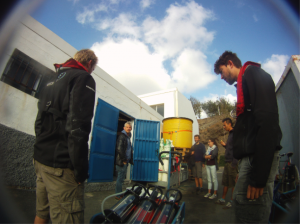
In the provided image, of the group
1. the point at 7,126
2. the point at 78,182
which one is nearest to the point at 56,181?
the point at 78,182

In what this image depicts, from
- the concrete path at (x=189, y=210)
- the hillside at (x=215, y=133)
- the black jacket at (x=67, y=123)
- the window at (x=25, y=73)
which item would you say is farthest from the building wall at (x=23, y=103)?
the hillside at (x=215, y=133)

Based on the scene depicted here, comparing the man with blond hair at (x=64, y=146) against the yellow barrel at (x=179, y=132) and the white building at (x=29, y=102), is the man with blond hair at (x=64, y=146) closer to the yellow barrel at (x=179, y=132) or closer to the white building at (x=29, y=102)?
the white building at (x=29, y=102)

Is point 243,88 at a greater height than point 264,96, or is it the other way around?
point 243,88

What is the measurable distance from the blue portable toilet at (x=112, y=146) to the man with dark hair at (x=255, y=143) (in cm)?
406

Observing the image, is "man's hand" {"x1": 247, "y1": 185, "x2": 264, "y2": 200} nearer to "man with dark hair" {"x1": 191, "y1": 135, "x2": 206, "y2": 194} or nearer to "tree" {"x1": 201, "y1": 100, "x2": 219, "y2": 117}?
"man with dark hair" {"x1": 191, "y1": 135, "x2": 206, "y2": 194}

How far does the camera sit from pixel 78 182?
1203mm

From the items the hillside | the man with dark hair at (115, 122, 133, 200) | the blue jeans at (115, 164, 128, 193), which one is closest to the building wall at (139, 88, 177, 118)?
the man with dark hair at (115, 122, 133, 200)

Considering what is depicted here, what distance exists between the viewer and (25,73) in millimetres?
3158

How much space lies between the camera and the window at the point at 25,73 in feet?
9.43

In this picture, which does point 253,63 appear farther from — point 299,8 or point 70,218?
point 70,218

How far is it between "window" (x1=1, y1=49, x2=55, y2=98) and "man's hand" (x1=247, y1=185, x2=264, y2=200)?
12.7 ft

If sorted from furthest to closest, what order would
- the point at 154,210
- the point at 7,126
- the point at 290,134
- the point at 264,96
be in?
the point at 7,126 → the point at 290,134 → the point at 154,210 → the point at 264,96

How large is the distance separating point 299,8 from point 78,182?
212cm

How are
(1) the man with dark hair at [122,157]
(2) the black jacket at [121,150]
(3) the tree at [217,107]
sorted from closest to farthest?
(1) the man with dark hair at [122,157] < (2) the black jacket at [121,150] < (3) the tree at [217,107]
